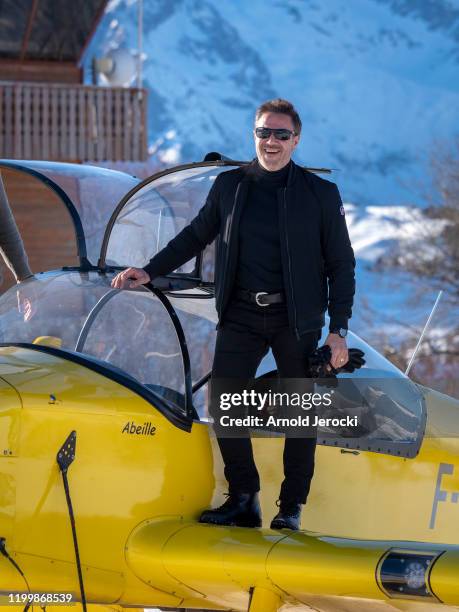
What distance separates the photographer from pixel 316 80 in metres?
137

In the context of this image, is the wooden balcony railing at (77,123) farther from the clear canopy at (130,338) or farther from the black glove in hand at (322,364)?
the black glove in hand at (322,364)

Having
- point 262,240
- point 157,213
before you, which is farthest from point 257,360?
point 157,213

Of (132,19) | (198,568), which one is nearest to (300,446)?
(198,568)

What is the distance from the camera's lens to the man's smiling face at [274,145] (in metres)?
4.89

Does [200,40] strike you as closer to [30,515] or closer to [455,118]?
[455,118]

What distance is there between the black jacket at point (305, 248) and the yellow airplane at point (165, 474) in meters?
0.49

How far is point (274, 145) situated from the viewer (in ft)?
16.1

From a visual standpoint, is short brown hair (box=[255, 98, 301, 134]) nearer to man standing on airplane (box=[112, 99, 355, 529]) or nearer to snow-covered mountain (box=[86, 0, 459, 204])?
man standing on airplane (box=[112, 99, 355, 529])

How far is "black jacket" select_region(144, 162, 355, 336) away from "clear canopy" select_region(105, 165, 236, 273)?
742 mm

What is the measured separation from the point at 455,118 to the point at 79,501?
129761 millimetres

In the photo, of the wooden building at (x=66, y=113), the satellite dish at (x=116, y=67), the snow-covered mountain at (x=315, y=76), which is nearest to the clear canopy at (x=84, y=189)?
the wooden building at (x=66, y=113)

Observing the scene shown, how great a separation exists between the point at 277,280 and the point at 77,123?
58.9ft

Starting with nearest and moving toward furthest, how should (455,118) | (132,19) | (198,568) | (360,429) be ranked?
(198,568) → (360,429) → (455,118) → (132,19)

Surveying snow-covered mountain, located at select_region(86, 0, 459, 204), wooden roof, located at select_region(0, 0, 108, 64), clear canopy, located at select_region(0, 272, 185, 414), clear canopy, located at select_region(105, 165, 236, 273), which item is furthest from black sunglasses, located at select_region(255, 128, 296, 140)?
snow-covered mountain, located at select_region(86, 0, 459, 204)
